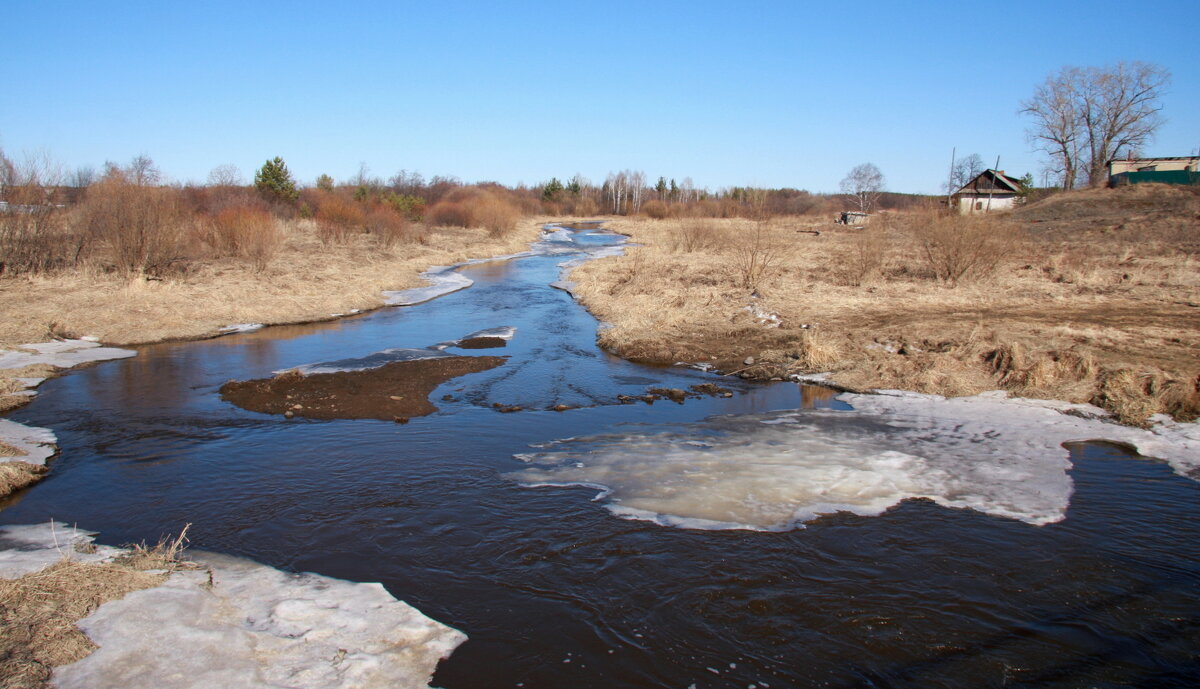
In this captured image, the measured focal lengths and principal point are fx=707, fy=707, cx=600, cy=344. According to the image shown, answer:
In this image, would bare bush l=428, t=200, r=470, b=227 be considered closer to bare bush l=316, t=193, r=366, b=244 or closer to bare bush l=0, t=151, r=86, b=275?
bare bush l=316, t=193, r=366, b=244

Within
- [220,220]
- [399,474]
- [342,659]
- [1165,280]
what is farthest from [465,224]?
[342,659]

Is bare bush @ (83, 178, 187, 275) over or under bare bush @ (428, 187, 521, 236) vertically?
under

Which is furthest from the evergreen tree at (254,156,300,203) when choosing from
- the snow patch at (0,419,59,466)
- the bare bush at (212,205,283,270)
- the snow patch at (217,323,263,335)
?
the snow patch at (0,419,59,466)

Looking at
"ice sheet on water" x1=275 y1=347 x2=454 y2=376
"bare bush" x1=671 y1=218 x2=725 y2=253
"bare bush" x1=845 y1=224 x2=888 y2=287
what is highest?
"bare bush" x1=671 y1=218 x2=725 y2=253

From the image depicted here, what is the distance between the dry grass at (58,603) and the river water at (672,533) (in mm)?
851

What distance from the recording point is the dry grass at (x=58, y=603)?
3.97 meters

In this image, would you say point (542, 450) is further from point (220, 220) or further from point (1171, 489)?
point (220, 220)

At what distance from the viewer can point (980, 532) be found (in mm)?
6371

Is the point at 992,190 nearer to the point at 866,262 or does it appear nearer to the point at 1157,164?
the point at 1157,164

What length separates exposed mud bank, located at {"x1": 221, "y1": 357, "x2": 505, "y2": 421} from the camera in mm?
10219

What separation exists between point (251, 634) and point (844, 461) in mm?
6147

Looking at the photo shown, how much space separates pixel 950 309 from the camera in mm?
16094

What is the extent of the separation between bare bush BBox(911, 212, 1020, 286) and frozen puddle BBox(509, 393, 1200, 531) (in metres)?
10.4

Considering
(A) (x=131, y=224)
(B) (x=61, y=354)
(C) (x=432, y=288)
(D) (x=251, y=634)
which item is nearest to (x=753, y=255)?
(C) (x=432, y=288)
